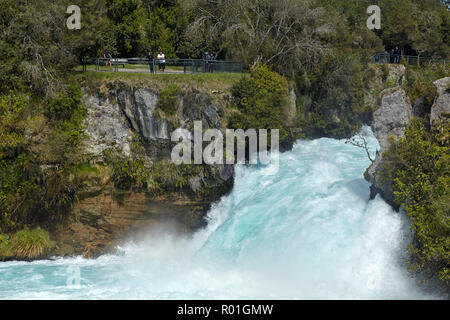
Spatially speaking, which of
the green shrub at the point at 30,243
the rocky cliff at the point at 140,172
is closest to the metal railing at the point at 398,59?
the rocky cliff at the point at 140,172

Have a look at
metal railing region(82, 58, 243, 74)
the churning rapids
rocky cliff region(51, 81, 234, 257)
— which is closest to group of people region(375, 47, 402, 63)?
metal railing region(82, 58, 243, 74)

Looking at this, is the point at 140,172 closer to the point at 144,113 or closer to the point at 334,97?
the point at 144,113

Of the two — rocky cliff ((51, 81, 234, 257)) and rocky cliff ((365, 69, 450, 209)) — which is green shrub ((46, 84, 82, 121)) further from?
rocky cliff ((365, 69, 450, 209))

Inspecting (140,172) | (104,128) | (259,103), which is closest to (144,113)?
(104,128)

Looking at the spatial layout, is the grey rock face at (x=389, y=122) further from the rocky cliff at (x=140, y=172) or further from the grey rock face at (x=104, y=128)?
the grey rock face at (x=104, y=128)

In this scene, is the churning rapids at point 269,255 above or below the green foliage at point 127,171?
below

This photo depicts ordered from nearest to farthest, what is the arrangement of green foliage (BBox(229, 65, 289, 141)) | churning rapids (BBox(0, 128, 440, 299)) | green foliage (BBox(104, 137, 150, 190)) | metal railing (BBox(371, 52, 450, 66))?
churning rapids (BBox(0, 128, 440, 299)), green foliage (BBox(104, 137, 150, 190)), green foliage (BBox(229, 65, 289, 141)), metal railing (BBox(371, 52, 450, 66))
